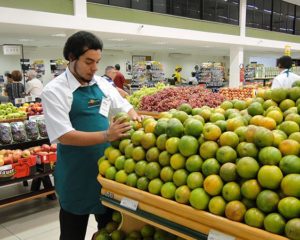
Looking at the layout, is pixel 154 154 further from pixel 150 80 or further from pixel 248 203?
pixel 150 80

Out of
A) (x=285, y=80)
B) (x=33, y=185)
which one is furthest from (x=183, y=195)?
(x=285, y=80)

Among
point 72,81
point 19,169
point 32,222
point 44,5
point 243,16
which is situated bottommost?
point 32,222

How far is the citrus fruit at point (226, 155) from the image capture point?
4.89 ft

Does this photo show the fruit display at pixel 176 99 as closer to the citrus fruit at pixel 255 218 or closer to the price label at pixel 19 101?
the price label at pixel 19 101

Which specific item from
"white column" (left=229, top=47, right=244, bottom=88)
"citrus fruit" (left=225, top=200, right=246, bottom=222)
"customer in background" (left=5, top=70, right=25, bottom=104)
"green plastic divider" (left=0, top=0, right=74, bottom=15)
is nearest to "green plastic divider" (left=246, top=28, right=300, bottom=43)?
"white column" (left=229, top=47, right=244, bottom=88)

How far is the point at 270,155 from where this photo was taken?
1377mm

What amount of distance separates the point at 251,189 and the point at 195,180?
255mm

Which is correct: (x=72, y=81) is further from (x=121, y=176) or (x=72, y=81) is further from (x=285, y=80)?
(x=285, y=80)

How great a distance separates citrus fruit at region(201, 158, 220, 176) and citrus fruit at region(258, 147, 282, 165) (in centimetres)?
19

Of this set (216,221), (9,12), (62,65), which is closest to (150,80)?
(62,65)

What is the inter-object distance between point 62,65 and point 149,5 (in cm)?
571

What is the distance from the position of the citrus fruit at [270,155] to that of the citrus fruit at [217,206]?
234 mm

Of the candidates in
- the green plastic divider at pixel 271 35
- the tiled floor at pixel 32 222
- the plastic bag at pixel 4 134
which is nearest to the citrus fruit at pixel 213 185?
the tiled floor at pixel 32 222

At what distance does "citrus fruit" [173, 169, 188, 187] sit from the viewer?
5.14 ft
